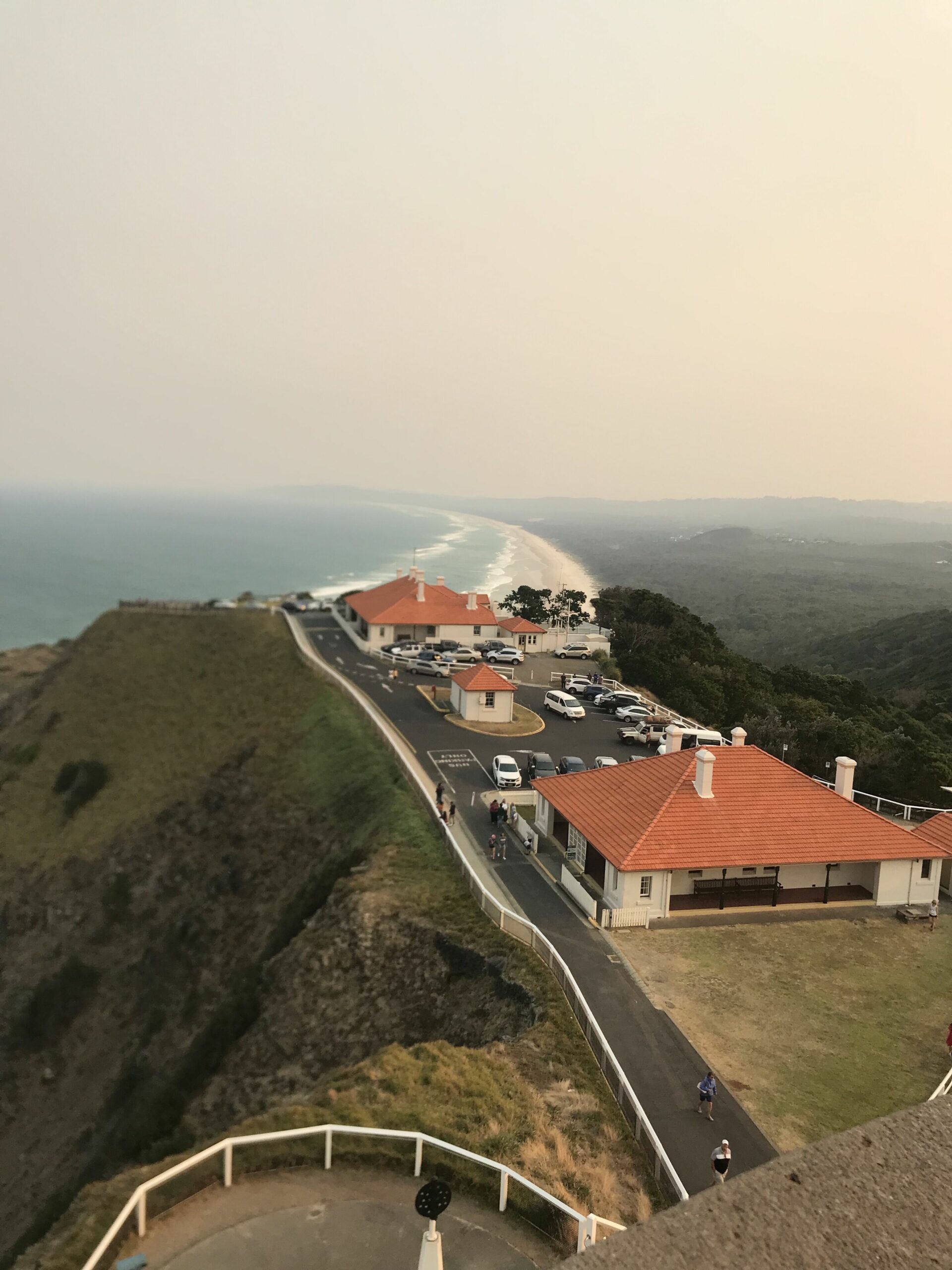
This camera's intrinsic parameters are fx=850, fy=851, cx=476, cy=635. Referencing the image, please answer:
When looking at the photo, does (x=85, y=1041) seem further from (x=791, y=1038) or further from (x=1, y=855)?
(x=791, y=1038)

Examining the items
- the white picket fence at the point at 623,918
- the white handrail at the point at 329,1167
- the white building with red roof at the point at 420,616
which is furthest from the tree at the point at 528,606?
the white handrail at the point at 329,1167

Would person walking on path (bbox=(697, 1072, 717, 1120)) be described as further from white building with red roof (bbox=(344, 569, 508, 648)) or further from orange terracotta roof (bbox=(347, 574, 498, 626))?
orange terracotta roof (bbox=(347, 574, 498, 626))

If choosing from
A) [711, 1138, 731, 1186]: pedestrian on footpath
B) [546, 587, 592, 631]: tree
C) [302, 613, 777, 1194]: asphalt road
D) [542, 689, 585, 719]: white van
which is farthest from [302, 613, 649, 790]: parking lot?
[711, 1138, 731, 1186]: pedestrian on footpath

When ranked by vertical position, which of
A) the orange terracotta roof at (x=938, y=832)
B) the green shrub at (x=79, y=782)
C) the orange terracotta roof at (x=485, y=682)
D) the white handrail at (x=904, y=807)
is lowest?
the green shrub at (x=79, y=782)

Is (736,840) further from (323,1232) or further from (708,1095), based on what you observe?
(323,1232)

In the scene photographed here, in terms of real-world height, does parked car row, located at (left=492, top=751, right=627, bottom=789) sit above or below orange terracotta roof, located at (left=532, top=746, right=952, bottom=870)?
below

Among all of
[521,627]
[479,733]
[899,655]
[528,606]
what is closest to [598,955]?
[479,733]

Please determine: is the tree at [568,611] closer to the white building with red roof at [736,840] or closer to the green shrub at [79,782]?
the green shrub at [79,782]
